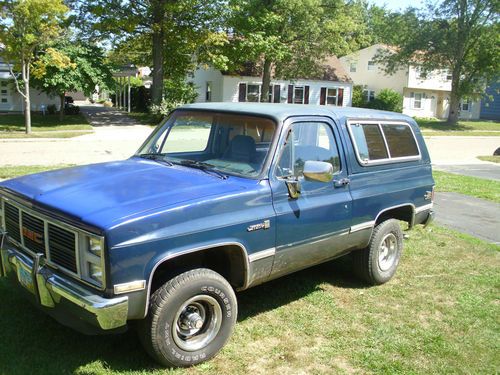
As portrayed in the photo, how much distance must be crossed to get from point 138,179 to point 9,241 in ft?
3.74

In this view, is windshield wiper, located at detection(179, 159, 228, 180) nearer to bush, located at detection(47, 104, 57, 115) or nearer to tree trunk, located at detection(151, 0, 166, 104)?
tree trunk, located at detection(151, 0, 166, 104)

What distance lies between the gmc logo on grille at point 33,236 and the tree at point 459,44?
3691 centimetres

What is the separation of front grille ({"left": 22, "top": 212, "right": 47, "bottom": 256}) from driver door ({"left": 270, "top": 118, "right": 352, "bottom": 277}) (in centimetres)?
178

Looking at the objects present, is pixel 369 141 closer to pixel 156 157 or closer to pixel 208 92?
pixel 156 157

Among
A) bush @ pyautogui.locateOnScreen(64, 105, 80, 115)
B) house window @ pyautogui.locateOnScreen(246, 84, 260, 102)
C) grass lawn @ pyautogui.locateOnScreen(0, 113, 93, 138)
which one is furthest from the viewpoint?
house window @ pyautogui.locateOnScreen(246, 84, 260, 102)

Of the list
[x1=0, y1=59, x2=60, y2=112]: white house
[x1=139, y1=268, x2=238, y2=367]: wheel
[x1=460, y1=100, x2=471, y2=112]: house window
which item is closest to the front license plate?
[x1=139, y1=268, x2=238, y2=367]: wheel

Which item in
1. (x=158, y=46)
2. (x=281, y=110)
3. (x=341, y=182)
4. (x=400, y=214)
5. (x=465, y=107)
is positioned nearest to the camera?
(x=281, y=110)

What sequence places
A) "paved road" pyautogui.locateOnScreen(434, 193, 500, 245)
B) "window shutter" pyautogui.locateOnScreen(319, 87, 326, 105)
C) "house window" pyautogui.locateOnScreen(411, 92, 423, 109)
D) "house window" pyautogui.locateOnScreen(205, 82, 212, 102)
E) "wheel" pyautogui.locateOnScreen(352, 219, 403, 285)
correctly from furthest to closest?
1. "house window" pyautogui.locateOnScreen(411, 92, 423, 109)
2. "window shutter" pyautogui.locateOnScreen(319, 87, 326, 105)
3. "house window" pyautogui.locateOnScreen(205, 82, 212, 102)
4. "paved road" pyautogui.locateOnScreen(434, 193, 500, 245)
5. "wheel" pyautogui.locateOnScreen(352, 219, 403, 285)

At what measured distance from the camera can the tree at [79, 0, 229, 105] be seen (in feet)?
86.4

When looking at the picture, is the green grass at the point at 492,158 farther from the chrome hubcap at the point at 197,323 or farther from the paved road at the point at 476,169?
the chrome hubcap at the point at 197,323

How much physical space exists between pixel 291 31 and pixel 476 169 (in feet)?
59.7

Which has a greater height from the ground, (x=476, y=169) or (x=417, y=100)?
(x=417, y=100)

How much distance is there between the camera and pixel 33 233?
3.63 m

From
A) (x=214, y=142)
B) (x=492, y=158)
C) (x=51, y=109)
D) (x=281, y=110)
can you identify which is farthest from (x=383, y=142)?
(x=51, y=109)
